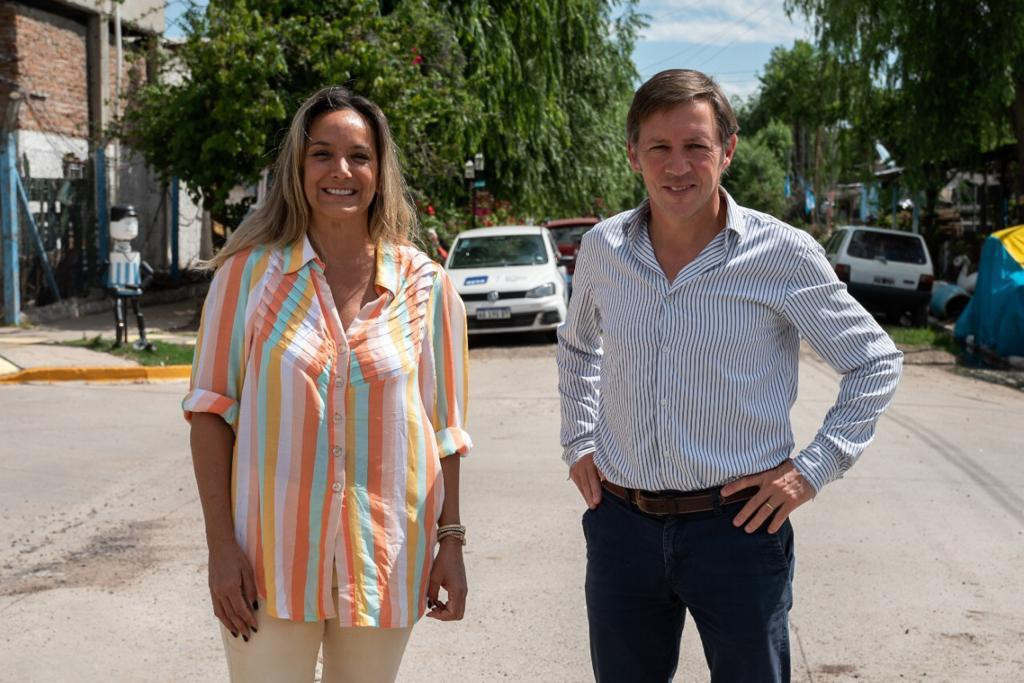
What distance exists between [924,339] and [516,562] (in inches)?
548

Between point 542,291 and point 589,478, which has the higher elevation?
point 589,478

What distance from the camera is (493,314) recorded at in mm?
16219

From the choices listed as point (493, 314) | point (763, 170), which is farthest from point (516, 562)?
point (763, 170)

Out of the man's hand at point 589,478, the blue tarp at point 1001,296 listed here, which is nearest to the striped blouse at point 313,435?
the man's hand at point 589,478

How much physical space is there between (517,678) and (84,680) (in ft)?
5.25

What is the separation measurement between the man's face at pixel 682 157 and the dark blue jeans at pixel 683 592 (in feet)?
2.25

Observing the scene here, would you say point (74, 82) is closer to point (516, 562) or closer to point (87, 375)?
point (87, 375)

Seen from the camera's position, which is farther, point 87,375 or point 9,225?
point 9,225

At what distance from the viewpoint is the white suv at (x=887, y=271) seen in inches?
807

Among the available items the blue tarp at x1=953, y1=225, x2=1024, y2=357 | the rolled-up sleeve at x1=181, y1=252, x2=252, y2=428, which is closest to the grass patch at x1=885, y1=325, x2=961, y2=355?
the blue tarp at x1=953, y1=225, x2=1024, y2=357

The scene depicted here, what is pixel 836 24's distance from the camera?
22359mm

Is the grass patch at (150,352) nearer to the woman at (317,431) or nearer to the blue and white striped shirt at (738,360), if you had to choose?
the woman at (317,431)

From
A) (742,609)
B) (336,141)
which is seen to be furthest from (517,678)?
(336,141)

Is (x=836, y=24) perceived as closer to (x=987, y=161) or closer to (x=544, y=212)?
(x=987, y=161)
